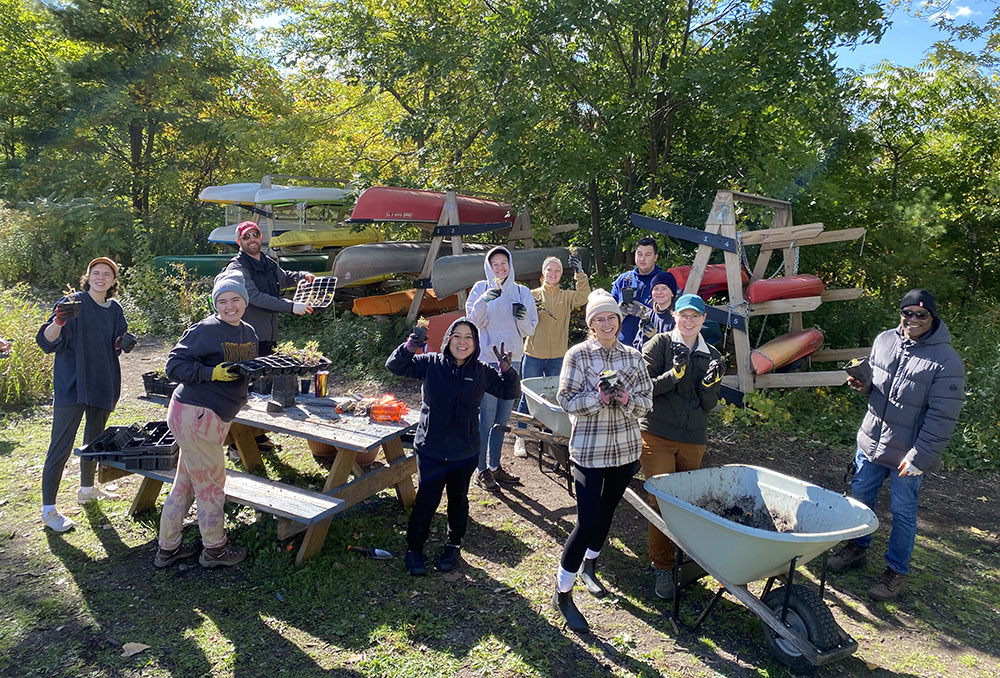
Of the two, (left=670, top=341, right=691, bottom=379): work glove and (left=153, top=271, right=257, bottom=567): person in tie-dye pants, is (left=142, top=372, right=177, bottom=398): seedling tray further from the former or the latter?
(left=670, top=341, right=691, bottom=379): work glove

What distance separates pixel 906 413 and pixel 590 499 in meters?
1.99

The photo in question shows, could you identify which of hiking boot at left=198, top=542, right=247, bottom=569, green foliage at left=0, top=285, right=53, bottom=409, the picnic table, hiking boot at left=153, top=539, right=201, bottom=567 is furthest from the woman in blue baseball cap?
green foliage at left=0, top=285, right=53, bottom=409

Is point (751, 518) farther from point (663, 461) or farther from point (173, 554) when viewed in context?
point (173, 554)

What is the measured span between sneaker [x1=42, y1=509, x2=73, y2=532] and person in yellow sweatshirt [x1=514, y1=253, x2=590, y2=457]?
3.58 meters

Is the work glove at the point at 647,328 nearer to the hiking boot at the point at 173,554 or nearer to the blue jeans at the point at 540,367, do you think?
the blue jeans at the point at 540,367

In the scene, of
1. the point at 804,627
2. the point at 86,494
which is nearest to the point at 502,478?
the point at 804,627

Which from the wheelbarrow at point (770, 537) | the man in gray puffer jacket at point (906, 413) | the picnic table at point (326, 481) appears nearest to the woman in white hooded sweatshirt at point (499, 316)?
the picnic table at point (326, 481)

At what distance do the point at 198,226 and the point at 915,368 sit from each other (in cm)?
2014

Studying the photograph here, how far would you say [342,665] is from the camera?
3332 millimetres

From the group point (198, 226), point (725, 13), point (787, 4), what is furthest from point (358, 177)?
point (198, 226)

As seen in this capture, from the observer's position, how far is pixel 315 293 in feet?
21.6

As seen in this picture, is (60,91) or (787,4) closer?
(787,4)

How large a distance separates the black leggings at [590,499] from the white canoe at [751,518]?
177 mm

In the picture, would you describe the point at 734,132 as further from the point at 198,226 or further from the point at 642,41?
the point at 198,226
